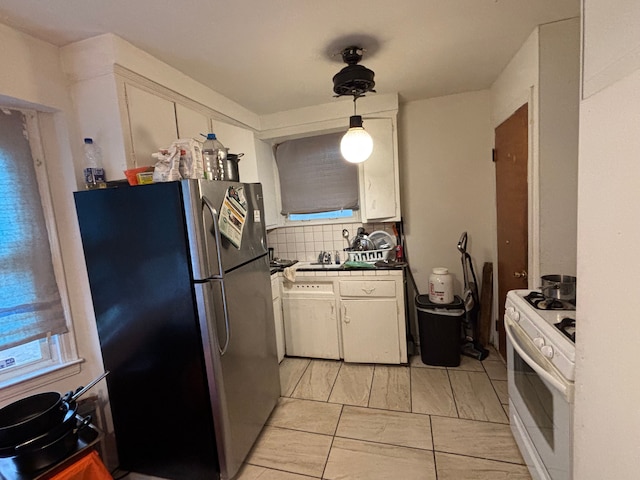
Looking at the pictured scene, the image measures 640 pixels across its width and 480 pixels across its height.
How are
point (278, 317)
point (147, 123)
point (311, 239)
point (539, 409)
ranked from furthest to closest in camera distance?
1. point (311, 239)
2. point (278, 317)
3. point (147, 123)
4. point (539, 409)

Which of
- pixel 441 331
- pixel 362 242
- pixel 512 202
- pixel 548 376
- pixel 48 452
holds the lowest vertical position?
pixel 441 331

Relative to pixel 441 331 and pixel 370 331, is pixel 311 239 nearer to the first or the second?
pixel 370 331

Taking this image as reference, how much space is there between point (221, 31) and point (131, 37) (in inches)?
18.0

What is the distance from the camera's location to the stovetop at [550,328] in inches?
38.8

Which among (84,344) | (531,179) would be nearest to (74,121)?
(84,344)

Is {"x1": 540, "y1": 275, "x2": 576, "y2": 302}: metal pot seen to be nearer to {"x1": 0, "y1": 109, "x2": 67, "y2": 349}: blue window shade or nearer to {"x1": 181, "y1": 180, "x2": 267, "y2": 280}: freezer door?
{"x1": 181, "y1": 180, "x2": 267, "y2": 280}: freezer door

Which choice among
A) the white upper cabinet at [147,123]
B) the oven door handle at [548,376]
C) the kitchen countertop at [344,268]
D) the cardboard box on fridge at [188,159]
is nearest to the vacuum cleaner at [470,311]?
the kitchen countertop at [344,268]

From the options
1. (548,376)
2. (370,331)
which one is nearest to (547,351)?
(548,376)

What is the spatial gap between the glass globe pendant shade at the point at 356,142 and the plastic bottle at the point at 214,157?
0.81 metres

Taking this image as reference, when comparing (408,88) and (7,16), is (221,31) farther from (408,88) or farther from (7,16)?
(408,88)

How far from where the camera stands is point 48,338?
1562 millimetres

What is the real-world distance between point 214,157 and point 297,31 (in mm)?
825

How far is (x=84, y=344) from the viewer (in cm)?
166

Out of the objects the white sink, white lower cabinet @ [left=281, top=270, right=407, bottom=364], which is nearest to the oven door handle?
white lower cabinet @ [left=281, top=270, right=407, bottom=364]
